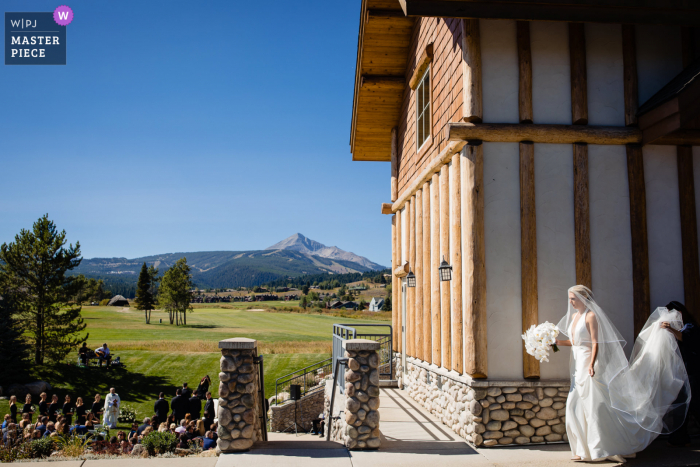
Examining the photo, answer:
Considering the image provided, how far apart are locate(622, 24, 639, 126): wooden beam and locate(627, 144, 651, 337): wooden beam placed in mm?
496

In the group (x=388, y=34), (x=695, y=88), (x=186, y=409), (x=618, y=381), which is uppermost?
(x=388, y=34)

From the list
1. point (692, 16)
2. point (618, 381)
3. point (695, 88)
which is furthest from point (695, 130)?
point (618, 381)

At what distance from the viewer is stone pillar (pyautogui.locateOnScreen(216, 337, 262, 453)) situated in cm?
659

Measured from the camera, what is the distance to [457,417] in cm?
729

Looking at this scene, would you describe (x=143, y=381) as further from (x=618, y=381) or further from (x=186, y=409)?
(x=618, y=381)

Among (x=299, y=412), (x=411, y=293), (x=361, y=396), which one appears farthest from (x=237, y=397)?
(x=299, y=412)

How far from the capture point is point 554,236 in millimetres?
7008

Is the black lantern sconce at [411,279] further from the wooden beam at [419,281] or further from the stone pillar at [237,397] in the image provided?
the stone pillar at [237,397]

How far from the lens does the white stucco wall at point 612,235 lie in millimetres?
7043

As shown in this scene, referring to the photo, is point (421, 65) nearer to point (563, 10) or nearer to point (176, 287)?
point (563, 10)

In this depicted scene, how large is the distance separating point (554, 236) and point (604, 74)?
2.67m

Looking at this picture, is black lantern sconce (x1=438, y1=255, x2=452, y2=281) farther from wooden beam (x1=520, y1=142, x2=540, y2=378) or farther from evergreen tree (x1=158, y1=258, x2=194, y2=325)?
evergreen tree (x1=158, y1=258, x2=194, y2=325)

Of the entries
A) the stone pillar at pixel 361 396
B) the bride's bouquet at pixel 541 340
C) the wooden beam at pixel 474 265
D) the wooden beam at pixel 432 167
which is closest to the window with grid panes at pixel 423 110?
the wooden beam at pixel 432 167

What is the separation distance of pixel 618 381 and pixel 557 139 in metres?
3.47
